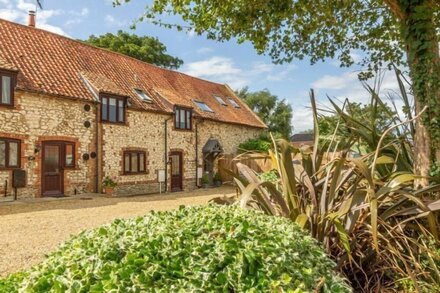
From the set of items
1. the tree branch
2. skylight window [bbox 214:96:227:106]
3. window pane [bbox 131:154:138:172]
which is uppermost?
skylight window [bbox 214:96:227:106]

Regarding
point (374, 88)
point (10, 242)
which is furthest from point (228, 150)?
point (374, 88)

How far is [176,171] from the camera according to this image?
1827 cm

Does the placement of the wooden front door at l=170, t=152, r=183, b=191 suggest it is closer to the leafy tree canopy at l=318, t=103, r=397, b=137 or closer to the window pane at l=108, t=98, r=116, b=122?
the window pane at l=108, t=98, r=116, b=122

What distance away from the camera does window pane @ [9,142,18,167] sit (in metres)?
12.0

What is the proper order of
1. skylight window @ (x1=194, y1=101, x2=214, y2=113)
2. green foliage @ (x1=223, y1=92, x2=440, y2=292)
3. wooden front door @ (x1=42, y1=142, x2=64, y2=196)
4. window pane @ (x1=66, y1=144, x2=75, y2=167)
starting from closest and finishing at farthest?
green foliage @ (x1=223, y1=92, x2=440, y2=292) → wooden front door @ (x1=42, y1=142, x2=64, y2=196) → window pane @ (x1=66, y1=144, x2=75, y2=167) → skylight window @ (x1=194, y1=101, x2=214, y2=113)

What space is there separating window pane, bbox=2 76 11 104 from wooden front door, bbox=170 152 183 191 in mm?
7974

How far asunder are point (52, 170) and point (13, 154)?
5.07ft

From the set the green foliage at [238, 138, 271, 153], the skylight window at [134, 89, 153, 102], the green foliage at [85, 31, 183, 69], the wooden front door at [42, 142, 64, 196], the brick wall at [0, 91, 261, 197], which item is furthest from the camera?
the green foliage at [85, 31, 183, 69]

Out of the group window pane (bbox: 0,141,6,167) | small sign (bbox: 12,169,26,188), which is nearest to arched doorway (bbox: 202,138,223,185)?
small sign (bbox: 12,169,26,188)

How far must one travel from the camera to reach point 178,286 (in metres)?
1.53

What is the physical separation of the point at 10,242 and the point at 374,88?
667cm

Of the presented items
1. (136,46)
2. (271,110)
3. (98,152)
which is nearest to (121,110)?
(98,152)

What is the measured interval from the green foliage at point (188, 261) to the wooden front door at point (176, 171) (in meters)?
16.1

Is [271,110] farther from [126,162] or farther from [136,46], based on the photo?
[126,162]
